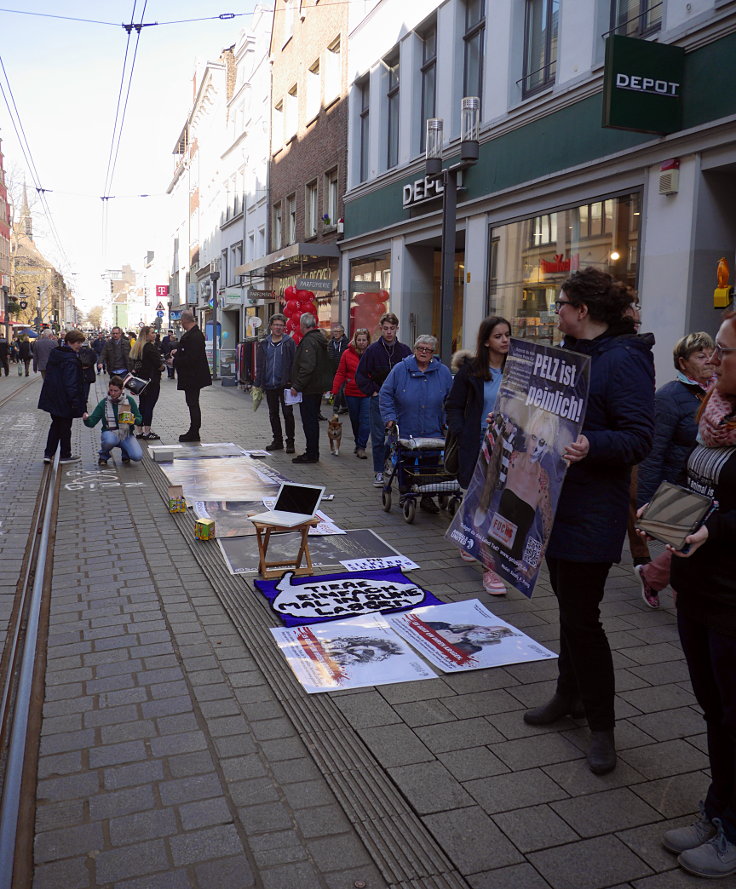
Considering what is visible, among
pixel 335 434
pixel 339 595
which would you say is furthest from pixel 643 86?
pixel 339 595

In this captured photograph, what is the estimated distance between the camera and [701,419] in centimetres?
275

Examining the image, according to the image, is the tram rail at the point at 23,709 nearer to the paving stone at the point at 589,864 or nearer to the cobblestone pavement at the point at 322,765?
the cobblestone pavement at the point at 322,765

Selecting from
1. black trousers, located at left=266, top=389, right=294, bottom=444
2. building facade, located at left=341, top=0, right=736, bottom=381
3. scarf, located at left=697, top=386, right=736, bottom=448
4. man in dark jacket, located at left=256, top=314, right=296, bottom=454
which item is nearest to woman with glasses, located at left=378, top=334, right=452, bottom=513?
building facade, located at left=341, top=0, right=736, bottom=381

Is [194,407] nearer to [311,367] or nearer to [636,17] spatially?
[311,367]

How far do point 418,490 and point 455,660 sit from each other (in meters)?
3.44

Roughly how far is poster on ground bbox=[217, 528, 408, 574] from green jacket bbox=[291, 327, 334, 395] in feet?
14.6

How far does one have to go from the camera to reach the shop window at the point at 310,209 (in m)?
24.5

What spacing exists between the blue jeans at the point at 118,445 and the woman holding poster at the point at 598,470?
8.74m

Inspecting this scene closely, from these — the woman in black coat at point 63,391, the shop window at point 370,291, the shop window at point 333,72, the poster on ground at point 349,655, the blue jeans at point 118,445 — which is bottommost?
the poster on ground at point 349,655

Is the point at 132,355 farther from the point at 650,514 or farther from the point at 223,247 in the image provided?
the point at 223,247

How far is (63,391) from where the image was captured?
10.7 metres

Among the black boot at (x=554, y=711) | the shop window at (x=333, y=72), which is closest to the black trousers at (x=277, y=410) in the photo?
the black boot at (x=554, y=711)

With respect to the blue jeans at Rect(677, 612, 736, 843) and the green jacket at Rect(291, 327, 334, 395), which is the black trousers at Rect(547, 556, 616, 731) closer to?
the blue jeans at Rect(677, 612, 736, 843)

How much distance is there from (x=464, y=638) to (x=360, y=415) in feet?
24.2
